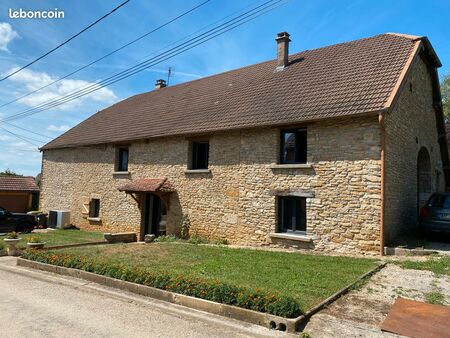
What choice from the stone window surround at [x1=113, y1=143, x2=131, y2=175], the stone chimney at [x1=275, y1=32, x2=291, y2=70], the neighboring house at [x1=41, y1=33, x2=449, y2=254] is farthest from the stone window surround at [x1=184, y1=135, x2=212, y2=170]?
the stone chimney at [x1=275, y1=32, x2=291, y2=70]

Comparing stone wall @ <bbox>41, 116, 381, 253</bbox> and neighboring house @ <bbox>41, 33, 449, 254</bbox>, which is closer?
stone wall @ <bbox>41, 116, 381, 253</bbox>

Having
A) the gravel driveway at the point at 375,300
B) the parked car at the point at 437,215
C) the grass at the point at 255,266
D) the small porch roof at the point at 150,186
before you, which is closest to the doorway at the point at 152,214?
the small porch roof at the point at 150,186

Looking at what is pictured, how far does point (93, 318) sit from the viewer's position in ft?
18.5

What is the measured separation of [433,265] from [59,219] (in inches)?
780

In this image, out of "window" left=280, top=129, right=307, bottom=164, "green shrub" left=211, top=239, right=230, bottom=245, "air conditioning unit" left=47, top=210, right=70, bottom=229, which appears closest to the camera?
"window" left=280, top=129, right=307, bottom=164

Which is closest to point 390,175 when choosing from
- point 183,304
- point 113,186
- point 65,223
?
point 183,304

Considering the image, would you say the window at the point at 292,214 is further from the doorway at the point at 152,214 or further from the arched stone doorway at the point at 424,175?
the doorway at the point at 152,214

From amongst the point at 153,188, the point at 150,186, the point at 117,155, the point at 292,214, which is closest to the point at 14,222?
the point at 117,155

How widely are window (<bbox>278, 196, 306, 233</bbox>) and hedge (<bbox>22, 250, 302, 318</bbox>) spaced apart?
6142 millimetres

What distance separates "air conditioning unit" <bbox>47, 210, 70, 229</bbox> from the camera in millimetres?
21281

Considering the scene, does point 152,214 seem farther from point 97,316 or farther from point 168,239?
point 97,316

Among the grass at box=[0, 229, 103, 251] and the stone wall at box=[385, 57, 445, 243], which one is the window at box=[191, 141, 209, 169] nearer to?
the grass at box=[0, 229, 103, 251]

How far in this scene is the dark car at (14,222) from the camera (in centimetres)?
1848

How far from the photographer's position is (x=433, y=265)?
872cm
